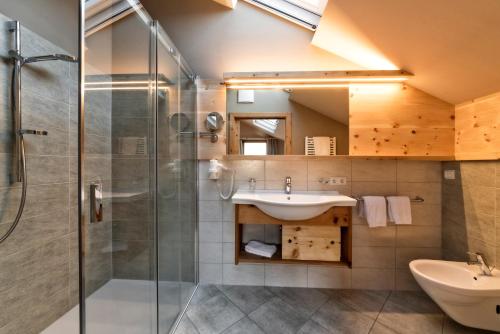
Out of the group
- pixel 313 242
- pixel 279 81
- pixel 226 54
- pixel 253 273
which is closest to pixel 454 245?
pixel 313 242

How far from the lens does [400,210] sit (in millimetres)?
1752

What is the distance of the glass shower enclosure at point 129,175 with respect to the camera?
0.94 meters

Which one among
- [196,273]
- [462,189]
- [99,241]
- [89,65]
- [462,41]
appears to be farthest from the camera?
[196,273]

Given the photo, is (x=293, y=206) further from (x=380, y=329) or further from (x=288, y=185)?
(x=380, y=329)

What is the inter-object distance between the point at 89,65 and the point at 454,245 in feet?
8.75

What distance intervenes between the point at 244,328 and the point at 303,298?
57 centimetres

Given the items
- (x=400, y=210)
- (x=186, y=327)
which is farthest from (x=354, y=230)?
(x=186, y=327)

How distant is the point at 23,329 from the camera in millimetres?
1220

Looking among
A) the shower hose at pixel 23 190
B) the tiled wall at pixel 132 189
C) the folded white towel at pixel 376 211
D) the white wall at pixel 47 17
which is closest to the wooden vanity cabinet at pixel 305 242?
the folded white towel at pixel 376 211

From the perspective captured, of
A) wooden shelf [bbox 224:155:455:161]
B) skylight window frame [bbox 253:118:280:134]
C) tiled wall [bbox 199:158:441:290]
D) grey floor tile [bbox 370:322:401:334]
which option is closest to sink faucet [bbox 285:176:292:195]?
tiled wall [bbox 199:158:441:290]

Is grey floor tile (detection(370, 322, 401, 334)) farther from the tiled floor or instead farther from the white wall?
the white wall

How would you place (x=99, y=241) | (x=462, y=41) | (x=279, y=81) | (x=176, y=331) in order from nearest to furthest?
(x=99, y=241)
(x=462, y=41)
(x=176, y=331)
(x=279, y=81)

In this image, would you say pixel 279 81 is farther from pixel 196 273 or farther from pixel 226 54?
pixel 196 273

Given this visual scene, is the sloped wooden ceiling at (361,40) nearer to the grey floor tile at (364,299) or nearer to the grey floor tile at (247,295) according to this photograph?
the grey floor tile at (364,299)
